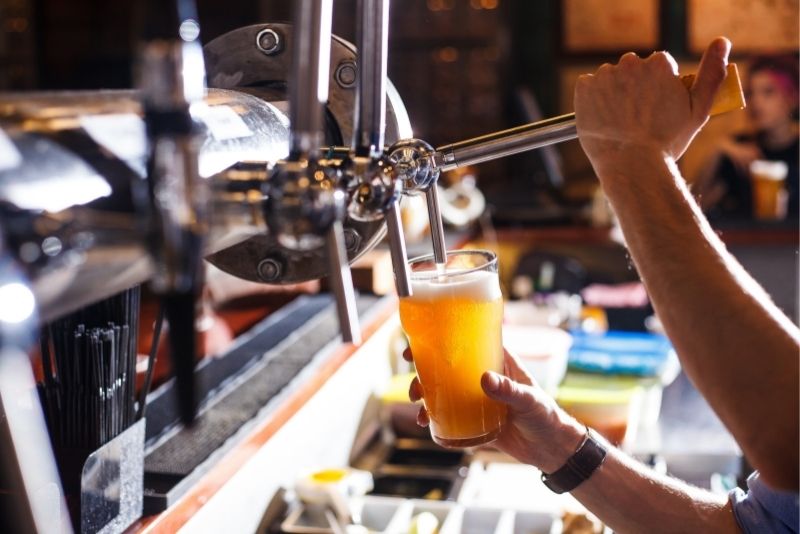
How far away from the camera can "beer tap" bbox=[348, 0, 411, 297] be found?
792 mm

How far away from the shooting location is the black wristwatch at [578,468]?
1.62 metres

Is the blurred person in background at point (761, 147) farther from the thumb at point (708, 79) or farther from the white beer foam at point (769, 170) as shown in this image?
the thumb at point (708, 79)

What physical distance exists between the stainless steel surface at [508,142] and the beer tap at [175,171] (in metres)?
0.39

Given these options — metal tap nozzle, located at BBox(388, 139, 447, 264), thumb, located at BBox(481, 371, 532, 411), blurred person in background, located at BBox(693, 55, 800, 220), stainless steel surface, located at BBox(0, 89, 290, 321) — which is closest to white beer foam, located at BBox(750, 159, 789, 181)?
blurred person in background, located at BBox(693, 55, 800, 220)

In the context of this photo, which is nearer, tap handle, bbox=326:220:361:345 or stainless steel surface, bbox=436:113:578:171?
tap handle, bbox=326:220:361:345

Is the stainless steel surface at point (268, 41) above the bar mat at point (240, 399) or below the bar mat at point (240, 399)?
above

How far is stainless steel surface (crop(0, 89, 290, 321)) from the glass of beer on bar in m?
0.58

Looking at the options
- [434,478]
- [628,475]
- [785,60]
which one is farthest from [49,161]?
[785,60]

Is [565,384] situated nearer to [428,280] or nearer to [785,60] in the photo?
[428,280]

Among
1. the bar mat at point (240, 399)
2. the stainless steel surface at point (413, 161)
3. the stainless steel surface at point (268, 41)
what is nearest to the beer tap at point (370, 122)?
the stainless steel surface at point (413, 161)

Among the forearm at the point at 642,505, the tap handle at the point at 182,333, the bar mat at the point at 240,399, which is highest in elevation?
the tap handle at the point at 182,333

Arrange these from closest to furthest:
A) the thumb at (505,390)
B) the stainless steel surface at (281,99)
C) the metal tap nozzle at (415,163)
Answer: the metal tap nozzle at (415,163) < the stainless steel surface at (281,99) < the thumb at (505,390)

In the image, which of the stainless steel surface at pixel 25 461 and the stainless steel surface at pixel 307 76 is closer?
the stainless steel surface at pixel 307 76

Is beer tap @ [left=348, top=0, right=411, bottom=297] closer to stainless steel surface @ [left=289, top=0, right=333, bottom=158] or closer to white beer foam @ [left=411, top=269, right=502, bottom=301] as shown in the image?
stainless steel surface @ [left=289, top=0, right=333, bottom=158]
